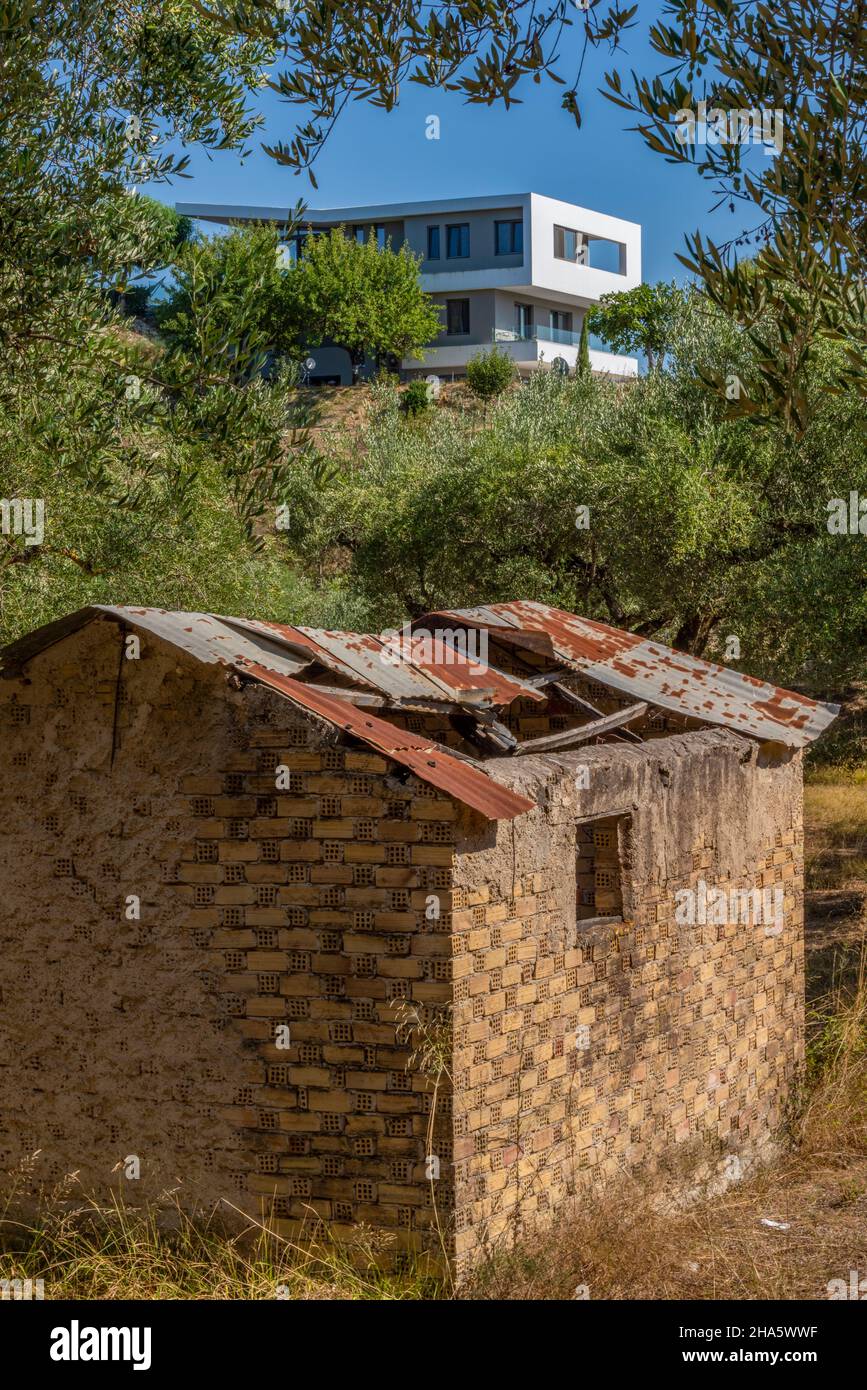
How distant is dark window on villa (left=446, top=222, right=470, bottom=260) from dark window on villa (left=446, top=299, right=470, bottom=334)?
1.72 meters

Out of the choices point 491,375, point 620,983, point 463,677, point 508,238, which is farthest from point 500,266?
point 620,983

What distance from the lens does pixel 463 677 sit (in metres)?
8.61

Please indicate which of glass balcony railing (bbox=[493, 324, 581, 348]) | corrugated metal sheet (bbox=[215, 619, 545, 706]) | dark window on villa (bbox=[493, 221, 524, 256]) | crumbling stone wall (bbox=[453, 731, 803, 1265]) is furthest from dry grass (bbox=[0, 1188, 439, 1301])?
dark window on villa (bbox=[493, 221, 524, 256])

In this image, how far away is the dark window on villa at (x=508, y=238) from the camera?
53.1 meters

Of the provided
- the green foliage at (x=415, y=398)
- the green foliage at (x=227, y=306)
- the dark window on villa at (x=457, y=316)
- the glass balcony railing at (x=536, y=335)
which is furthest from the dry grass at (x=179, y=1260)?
the dark window on villa at (x=457, y=316)

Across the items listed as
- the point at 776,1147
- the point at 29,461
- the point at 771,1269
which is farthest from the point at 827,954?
the point at 29,461

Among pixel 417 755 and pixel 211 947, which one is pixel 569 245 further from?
pixel 211 947

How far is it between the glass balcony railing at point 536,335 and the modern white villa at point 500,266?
39mm

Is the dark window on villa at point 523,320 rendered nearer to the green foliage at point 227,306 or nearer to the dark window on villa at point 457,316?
the dark window on villa at point 457,316

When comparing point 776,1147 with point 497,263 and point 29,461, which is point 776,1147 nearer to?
point 29,461

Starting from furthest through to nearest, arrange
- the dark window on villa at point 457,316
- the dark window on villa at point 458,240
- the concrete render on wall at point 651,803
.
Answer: the dark window on villa at point 457,316, the dark window on villa at point 458,240, the concrete render on wall at point 651,803

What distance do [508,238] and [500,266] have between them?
1127 mm

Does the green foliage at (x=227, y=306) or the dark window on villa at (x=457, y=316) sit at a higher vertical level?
the dark window on villa at (x=457, y=316)

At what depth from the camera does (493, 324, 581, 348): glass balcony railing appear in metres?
52.7
